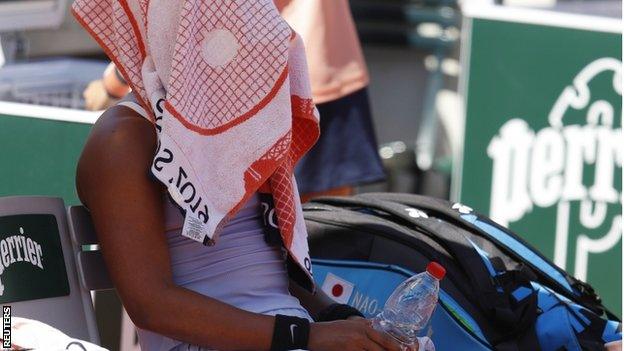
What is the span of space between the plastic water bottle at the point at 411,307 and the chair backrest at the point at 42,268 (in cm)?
60

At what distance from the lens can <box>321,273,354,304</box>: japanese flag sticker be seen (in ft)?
10.3

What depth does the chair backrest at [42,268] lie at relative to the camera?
2.59 metres

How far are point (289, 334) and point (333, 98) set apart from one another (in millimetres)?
1692

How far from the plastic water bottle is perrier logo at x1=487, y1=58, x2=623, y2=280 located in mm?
1762

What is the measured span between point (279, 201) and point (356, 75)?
1610mm

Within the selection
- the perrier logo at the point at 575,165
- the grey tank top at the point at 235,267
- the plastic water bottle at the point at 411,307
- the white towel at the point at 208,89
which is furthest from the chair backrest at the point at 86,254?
the perrier logo at the point at 575,165

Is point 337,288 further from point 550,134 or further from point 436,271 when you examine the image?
point 550,134

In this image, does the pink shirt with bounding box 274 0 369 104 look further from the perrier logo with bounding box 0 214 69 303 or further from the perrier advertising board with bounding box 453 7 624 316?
the perrier logo with bounding box 0 214 69 303

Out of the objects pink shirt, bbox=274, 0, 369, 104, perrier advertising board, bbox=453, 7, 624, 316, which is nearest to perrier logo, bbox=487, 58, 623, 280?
perrier advertising board, bbox=453, 7, 624, 316

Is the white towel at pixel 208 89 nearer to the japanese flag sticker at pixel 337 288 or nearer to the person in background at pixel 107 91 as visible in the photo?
the japanese flag sticker at pixel 337 288

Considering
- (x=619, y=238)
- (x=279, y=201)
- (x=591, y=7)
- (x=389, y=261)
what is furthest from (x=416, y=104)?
(x=279, y=201)

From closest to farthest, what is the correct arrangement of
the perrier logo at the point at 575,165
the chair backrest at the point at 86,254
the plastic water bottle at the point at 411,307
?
1. the plastic water bottle at the point at 411,307
2. the chair backrest at the point at 86,254
3. the perrier logo at the point at 575,165

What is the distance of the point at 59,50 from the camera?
590 centimetres

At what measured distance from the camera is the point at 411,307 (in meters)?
2.67
